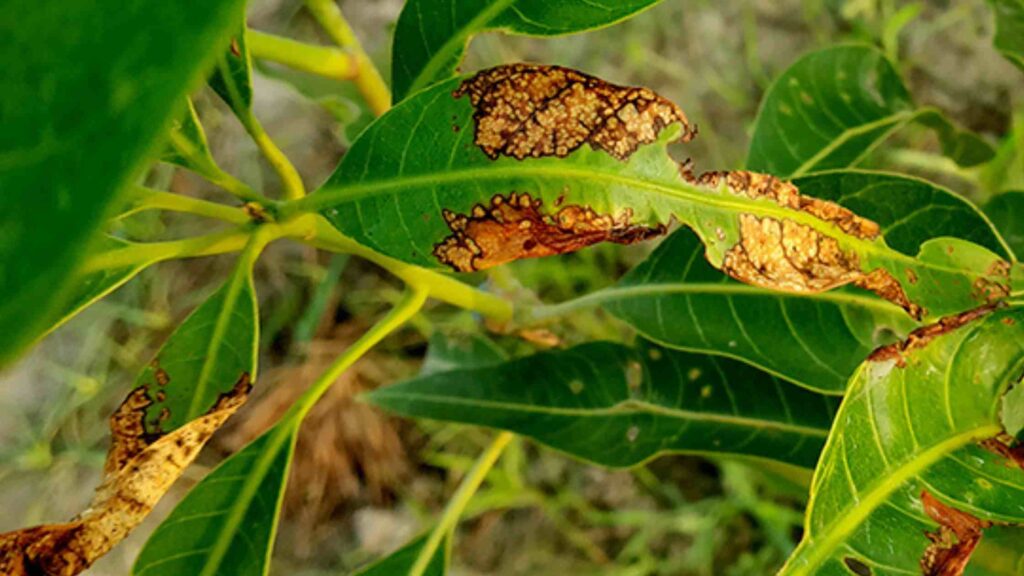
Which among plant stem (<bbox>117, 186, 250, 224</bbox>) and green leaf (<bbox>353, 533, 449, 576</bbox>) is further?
green leaf (<bbox>353, 533, 449, 576</bbox>)

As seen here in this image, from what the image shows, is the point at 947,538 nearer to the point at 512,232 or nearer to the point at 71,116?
the point at 512,232

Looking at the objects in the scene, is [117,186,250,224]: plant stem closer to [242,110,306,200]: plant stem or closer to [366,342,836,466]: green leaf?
[242,110,306,200]: plant stem

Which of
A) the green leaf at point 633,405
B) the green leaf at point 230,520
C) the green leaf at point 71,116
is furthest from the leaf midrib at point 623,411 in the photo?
the green leaf at point 71,116

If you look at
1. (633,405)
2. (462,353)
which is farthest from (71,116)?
(462,353)

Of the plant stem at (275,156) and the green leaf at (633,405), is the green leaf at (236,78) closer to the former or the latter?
the plant stem at (275,156)

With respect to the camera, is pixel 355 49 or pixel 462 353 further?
pixel 462 353

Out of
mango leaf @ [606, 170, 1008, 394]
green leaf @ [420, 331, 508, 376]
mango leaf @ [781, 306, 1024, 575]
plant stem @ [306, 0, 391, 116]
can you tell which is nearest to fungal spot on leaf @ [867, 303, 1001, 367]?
mango leaf @ [781, 306, 1024, 575]

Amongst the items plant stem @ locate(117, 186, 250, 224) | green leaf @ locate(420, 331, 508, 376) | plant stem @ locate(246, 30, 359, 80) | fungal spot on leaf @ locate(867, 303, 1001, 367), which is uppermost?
plant stem @ locate(246, 30, 359, 80)
